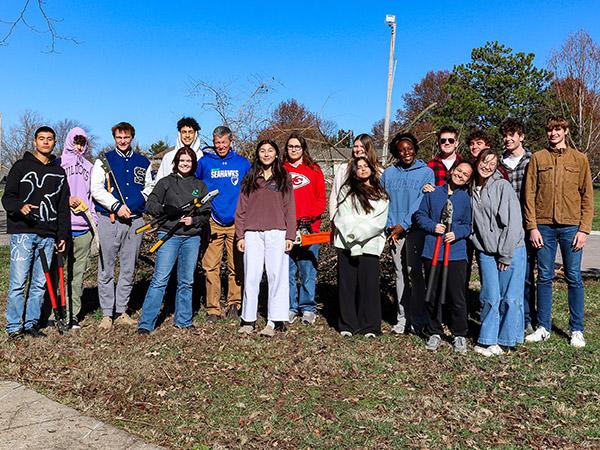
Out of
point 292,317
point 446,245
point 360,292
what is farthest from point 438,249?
point 292,317

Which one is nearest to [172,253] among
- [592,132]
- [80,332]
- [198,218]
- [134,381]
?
[198,218]

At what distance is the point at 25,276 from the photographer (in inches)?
214

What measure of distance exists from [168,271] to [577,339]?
4.32 m

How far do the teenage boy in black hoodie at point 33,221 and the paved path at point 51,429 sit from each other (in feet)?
5.29

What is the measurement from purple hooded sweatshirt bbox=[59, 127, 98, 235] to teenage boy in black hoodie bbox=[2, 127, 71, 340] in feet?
1.09

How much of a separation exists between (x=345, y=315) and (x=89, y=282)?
16.6 ft

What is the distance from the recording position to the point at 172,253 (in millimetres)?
5910

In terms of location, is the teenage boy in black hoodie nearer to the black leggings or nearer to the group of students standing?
the group of students standing

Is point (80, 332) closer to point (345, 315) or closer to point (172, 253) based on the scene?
point (172, 253)

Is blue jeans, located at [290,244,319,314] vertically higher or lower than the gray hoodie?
lower

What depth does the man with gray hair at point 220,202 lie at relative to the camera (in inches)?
251

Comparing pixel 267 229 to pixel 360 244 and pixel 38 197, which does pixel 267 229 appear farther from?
pixel 38 197

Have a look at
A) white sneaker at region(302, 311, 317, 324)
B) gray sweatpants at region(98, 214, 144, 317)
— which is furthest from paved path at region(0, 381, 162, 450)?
white sneaker at region(302, 311, 317, 324)

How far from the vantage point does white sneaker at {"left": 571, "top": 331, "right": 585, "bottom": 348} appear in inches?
220
